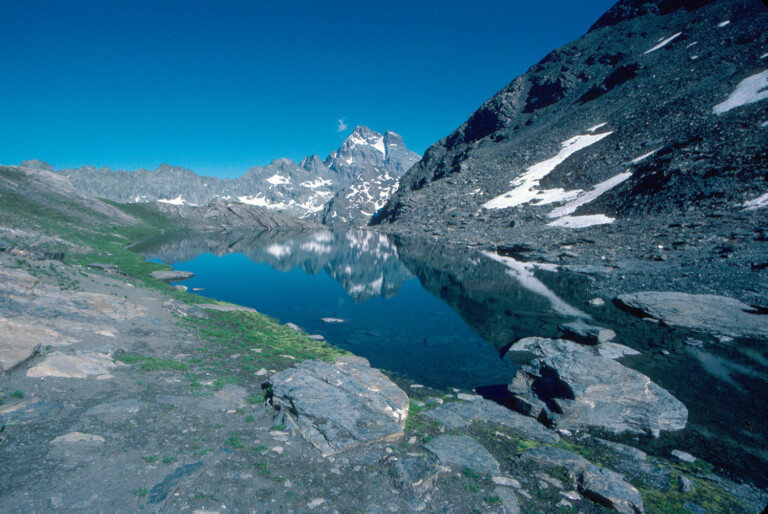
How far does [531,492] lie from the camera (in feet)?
29.5

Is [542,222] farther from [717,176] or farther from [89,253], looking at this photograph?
[89,253]

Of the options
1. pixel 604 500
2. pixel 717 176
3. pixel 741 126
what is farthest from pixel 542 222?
pixel 604 500

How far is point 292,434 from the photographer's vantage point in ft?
33.7

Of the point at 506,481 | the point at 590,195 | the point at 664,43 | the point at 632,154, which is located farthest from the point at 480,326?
the point at 664,43

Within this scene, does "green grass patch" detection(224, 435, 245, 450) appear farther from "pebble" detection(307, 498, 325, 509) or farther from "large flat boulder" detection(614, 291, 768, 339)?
"large flat boulder" detection(614, 291, 768, 339)

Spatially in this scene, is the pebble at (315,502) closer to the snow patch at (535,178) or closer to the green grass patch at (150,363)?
the green grass patch at (150,363)

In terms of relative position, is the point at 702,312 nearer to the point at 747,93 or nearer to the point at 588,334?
the point at 588,334

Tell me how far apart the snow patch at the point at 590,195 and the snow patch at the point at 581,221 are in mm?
3246

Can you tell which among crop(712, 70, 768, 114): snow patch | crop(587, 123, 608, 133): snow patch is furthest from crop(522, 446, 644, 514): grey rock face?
crop(587, 123, 608, 133): snow patch

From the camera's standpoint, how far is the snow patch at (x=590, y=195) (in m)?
64.8

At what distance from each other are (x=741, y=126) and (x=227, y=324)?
253 ft

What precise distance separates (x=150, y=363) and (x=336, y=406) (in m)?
8.56

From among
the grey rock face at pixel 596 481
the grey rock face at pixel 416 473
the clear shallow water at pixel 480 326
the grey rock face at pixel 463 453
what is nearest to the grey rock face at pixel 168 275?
the clear shallow water at pixel 480 326

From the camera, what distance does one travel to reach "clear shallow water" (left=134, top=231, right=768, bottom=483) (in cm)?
1352
